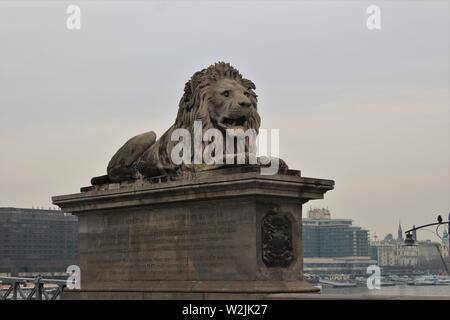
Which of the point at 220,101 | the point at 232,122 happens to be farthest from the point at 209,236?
the point at 220,101

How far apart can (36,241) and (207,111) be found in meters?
112

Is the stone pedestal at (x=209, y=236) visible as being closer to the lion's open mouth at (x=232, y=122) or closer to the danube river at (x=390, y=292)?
the lion's open mouth at (x=232, y=122)

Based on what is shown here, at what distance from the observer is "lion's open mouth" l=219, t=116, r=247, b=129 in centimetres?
1959

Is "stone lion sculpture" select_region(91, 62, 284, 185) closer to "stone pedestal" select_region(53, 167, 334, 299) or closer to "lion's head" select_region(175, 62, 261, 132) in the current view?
"lion's head" select_region(175, 62, 261, 132)

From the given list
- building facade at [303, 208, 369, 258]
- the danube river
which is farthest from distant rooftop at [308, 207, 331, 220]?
the danube river

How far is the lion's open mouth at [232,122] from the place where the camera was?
19594 millimetres

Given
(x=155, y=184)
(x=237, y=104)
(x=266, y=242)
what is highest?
(x=237, y=104)

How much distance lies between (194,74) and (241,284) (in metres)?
5.07

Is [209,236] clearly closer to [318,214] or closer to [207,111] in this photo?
[207,111]

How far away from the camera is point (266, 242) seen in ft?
58.7

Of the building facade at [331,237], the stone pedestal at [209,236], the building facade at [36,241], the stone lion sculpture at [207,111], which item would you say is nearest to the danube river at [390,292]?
the stone pedestal at [209,236]
